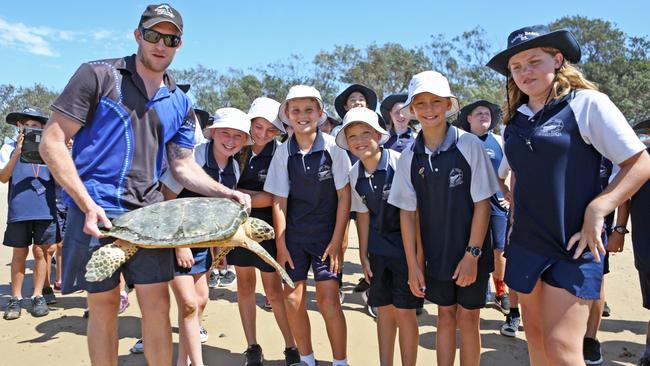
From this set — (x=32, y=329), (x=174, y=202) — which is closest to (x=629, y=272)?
(x=174, y=202)

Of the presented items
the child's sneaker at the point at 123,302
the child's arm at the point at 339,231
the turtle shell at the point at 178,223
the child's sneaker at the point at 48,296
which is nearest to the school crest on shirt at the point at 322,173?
the child's arm at the point at 339,231

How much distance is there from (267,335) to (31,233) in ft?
11.8

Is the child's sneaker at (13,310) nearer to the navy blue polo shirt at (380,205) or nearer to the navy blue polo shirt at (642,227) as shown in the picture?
the navy blue polo shirt at (380,205)

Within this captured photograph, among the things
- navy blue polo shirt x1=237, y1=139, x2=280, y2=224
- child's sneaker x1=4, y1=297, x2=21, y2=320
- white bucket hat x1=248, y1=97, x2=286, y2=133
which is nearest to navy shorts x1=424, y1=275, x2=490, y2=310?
navy blue polo shirt x1=237, y1=139, x2=280, y2=224

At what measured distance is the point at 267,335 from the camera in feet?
15.4

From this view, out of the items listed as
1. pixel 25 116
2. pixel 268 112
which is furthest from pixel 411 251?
pixel 25 116

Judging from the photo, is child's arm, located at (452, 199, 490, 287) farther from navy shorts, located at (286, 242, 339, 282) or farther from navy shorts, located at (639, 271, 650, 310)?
navy shorts, located at (639, 271, 650, 310)

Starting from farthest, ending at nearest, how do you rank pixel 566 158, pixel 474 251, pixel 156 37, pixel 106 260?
pixel 474 251, pixel 156 37, pixel 106 260, pixel 566 158

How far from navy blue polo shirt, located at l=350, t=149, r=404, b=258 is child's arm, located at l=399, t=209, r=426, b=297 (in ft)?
0.69

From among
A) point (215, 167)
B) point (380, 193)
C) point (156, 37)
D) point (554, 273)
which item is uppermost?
point (156, 37)

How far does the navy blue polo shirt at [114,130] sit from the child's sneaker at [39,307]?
11.7 ft

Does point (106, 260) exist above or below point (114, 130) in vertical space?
below

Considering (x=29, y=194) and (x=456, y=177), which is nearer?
(x=456, y=177)

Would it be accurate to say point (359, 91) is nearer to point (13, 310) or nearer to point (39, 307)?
point (39, 307)
